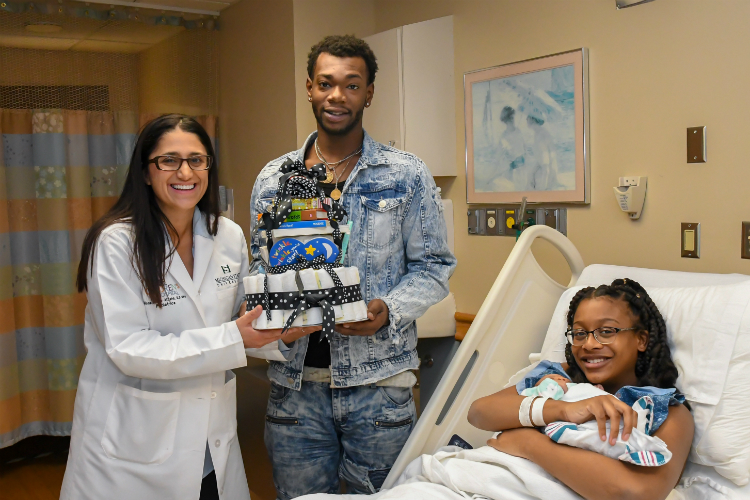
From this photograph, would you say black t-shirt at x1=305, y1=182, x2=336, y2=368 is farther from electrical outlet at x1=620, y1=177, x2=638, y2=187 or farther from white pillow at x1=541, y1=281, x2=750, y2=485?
electrical outlet at x1=620, y1=177, x2=638, y2=187

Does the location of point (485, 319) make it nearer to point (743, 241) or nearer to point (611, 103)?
point (743, 241)

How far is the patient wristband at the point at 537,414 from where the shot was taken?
57.3 inches

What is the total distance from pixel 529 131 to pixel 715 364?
50.3 inches

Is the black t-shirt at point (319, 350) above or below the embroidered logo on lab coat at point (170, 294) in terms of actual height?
below

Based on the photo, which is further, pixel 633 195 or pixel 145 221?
pixel 633 195

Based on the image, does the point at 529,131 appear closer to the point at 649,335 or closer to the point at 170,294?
the point at 649,335

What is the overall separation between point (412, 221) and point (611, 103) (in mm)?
1118

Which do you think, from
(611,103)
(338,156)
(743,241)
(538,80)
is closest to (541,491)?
(338,156)

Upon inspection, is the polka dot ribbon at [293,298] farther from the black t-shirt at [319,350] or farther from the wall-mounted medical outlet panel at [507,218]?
the wall-mounted medical outlet panel at [507,218]

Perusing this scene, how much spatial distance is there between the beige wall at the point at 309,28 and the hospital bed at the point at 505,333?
1.51 metres

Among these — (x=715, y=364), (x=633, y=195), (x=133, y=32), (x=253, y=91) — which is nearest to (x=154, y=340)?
(x=715, y=364)

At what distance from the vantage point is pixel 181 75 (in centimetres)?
351

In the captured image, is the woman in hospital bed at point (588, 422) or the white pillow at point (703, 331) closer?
the woman in hospital bed at point (588, 422)

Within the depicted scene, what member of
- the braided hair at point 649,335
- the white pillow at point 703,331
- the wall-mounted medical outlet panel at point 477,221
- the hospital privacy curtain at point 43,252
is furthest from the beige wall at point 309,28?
the white pillow at point 703,331
